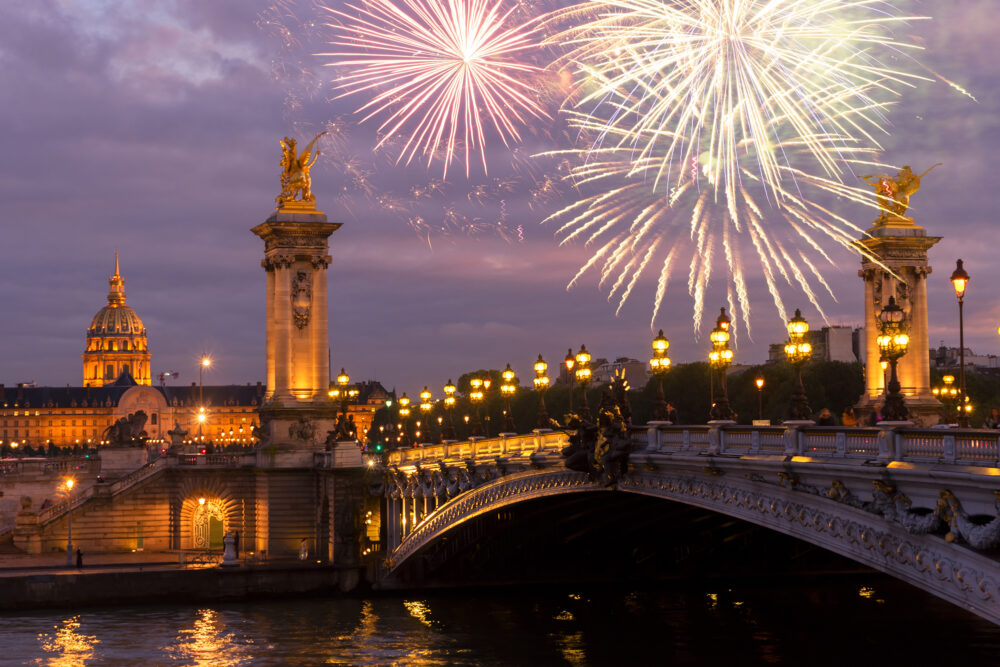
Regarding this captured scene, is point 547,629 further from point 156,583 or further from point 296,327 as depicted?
point 296,327

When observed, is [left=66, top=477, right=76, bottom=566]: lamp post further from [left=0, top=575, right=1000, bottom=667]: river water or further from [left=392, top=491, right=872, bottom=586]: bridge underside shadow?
[left=392, top=491, right=872, bottom=586]: bridge underside shadow

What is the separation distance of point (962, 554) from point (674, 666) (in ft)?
68.6

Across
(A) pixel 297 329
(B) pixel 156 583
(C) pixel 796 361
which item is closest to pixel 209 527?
(A) pixel 297 329

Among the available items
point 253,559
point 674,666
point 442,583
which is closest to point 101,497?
point 253,559

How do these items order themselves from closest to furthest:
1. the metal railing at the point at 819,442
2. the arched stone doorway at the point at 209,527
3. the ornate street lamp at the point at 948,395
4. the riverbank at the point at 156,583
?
the metal railing at the point at 819,442 < the ornate street lamp at the point at 948,395 < the riverbank at the point at 156,583 < the arched stone doorway at the point at 209,527

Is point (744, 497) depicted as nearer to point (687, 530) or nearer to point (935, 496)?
point (935, 496)

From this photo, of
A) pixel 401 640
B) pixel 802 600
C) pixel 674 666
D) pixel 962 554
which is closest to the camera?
pixel 962 554

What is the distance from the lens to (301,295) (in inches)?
2815

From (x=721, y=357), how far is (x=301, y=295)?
3820 centimetres

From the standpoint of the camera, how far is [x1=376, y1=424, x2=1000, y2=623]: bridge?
21797 mm

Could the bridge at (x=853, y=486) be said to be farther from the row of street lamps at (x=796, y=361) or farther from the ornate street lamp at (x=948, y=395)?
the ornate street lamp at (x=948, y=395)

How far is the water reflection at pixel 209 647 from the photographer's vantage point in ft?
148

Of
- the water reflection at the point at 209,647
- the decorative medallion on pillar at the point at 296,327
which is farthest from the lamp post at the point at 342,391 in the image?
the water reflection at the point at 209,647

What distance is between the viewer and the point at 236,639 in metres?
49.0
